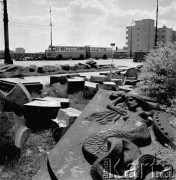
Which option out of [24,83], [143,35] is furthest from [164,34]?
[24,83]

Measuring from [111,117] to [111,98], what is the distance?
0.85 metres

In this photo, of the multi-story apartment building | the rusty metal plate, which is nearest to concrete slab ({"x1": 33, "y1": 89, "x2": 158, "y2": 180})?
the rusty metal plate

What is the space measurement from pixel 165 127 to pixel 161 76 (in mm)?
2533

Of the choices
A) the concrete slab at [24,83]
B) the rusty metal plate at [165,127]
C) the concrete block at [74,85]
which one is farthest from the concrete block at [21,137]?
the concrete block at [74,85]

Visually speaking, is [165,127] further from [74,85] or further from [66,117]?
[74,85]

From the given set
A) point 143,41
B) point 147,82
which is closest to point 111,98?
point 147,82

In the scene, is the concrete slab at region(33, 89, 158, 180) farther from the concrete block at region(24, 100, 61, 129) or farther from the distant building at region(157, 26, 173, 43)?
the distant building at region(157, 26, 173, 43)

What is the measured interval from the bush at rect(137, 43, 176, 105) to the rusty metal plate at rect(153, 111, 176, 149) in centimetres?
131

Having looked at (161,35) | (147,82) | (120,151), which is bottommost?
(120,151)

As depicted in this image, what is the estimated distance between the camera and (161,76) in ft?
19.8

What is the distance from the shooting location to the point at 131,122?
392cm

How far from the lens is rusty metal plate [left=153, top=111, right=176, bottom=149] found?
3.46 metres

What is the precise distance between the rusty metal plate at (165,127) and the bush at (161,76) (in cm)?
131

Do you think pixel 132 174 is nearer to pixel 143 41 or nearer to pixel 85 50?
pixel 85 50
